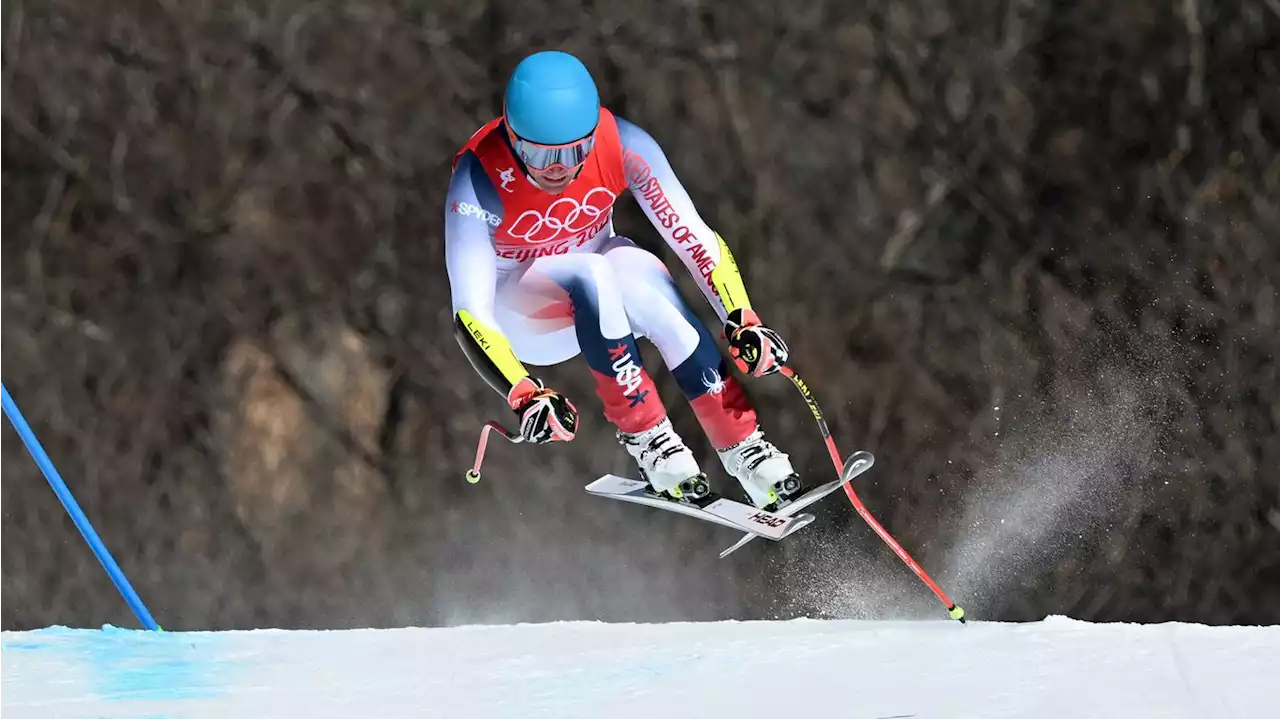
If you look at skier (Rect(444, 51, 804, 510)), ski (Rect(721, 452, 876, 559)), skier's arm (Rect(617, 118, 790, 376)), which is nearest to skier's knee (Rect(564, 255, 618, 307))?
skier (Rect(444, 51, 804, 510))

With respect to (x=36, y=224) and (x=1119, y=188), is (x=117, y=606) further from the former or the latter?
(x=1119, y=188)

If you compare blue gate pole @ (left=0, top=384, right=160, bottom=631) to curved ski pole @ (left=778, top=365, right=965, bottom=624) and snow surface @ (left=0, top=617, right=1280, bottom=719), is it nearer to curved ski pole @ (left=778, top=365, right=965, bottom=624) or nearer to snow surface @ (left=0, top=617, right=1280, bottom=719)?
snow surface @ (left=0, top=617, right=1280, bottom=719)

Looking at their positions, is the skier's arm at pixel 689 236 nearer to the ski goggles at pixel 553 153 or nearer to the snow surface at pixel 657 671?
the ski goggles at pixel 553 153

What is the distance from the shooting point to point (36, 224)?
462 cm

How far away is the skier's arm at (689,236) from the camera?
391cm

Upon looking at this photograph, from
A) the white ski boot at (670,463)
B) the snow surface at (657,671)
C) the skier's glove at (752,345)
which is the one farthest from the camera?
the white ski boot at (670,463)

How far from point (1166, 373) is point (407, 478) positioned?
2286mm

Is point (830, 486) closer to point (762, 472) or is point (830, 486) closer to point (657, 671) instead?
point (762, 472)

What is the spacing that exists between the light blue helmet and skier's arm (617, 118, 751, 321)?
20 cm

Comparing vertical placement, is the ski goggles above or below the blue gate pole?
above

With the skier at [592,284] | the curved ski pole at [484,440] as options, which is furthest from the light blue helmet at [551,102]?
the curved ski pole at [484,440]

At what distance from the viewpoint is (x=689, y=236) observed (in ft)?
12.9

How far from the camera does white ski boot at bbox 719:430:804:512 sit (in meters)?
4.02

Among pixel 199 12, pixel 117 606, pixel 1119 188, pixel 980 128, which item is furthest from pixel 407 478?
pixel 1119 188
